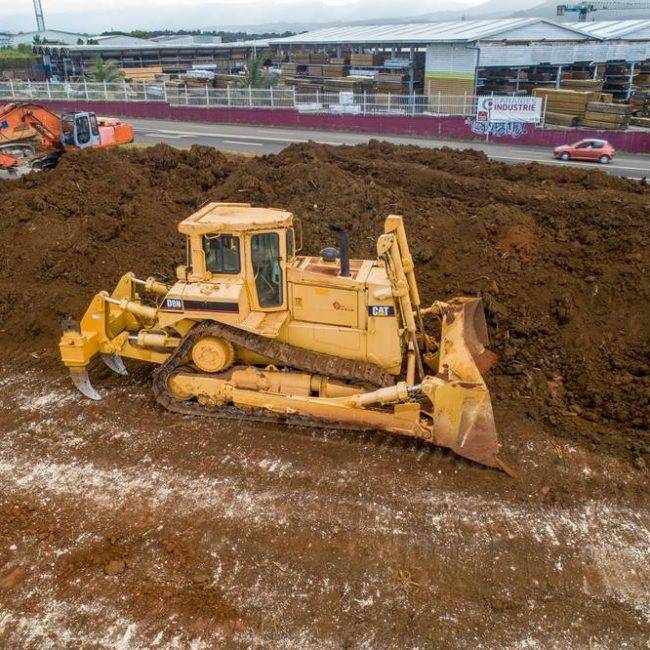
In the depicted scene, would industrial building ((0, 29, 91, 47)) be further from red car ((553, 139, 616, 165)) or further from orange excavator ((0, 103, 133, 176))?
red car ((553, 139, 616, 165))

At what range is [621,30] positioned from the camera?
3334cm

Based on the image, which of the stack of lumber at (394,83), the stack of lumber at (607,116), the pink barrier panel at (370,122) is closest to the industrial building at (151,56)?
the pink barrier panel at (370,122)

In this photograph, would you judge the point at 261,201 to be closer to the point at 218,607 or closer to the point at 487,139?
the point at 218,607

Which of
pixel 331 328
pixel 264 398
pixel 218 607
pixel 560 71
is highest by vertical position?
pixel 560 71

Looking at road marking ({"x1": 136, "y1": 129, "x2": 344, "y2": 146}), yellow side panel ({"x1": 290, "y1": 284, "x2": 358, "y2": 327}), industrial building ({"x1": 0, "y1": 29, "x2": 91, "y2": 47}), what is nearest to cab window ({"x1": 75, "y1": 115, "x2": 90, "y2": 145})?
road marking ({"x1": 136, "y1": 129, "x2": 344, "y2": 146})

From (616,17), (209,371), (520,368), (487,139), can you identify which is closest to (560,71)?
(487,139)

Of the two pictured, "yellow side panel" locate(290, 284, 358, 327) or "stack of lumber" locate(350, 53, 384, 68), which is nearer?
"yellow side panel" locate(290, 284, 358, 327)

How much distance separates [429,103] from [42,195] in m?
20.7

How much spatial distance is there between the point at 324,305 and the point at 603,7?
56063 mm

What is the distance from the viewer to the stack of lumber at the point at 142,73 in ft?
149

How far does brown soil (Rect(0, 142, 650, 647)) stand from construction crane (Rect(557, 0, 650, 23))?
142 ft

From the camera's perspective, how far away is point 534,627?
5090mm

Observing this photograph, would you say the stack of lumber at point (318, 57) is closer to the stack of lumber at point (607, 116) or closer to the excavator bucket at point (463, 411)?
the stack of lumber at point (607, 116)

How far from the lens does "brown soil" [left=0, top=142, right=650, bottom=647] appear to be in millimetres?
5246
